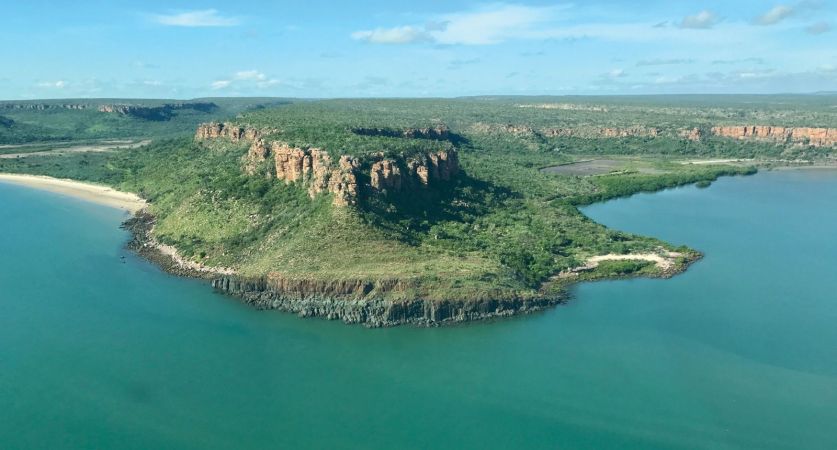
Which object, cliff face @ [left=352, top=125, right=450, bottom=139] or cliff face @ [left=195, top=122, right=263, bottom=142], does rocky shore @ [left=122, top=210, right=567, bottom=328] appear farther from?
cliff face @ [left=195, top=122, right=263, bottom=142]

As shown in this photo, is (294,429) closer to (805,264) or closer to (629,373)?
(629,373)

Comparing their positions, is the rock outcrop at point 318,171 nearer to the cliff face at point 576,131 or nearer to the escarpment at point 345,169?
the escarpment at point 345,169

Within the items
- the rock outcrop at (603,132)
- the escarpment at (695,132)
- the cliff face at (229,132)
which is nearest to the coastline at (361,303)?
the cliff face at (229,132)

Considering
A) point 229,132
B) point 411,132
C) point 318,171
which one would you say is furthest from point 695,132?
point 318,171

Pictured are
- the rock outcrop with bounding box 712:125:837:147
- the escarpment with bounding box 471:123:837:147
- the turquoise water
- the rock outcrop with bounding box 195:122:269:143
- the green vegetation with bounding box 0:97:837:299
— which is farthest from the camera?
the escarpment with bounding box 471:123:837:147

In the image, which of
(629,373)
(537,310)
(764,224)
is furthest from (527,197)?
(629,373)

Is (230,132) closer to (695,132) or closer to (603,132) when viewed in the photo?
(603,132)

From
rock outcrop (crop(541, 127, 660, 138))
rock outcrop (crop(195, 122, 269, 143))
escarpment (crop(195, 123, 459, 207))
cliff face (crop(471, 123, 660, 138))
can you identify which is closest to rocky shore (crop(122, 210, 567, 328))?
escarpment (crop(195, 123, 459, 207))
